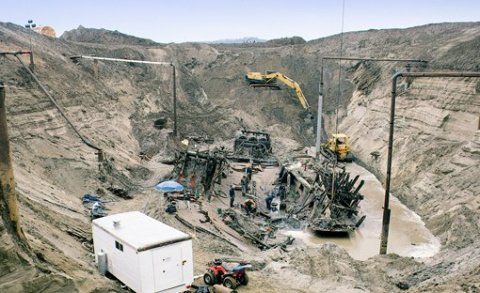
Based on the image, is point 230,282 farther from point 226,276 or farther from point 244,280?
point 244,280

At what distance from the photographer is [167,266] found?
34.0ft

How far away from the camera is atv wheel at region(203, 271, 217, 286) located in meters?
12.0

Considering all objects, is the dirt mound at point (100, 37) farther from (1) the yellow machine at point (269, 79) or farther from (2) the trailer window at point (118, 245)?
(2) the trailer window at point (118, 245)

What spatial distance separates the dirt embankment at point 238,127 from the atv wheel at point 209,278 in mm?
1529

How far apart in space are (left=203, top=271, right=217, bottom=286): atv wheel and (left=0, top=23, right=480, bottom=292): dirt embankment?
153cm

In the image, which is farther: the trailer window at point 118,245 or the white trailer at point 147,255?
the trailer window at point 118,245

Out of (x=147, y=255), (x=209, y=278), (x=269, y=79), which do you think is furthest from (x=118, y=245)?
(x=269, y=79)

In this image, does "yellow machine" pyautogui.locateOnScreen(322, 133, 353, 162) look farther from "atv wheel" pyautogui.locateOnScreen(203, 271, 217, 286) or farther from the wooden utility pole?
the wooden utility pole

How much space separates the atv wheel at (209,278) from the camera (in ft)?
39.3

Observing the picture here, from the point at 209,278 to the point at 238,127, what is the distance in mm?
29429

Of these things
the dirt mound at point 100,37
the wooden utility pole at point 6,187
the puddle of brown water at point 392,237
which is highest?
the dirt mound at point 100,37

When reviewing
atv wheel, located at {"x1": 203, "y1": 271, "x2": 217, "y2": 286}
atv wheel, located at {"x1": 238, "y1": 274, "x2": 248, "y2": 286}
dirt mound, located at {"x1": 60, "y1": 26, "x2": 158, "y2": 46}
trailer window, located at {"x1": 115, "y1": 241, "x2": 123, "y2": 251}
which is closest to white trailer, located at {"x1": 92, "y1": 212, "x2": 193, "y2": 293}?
trailer window, located at {"x1": 115, "y1": 241, "x2": 123, "y2": 251}

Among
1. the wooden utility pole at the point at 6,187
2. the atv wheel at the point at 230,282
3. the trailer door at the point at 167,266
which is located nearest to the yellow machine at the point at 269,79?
the atv wheel at the point at 230,282

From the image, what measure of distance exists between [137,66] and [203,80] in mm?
10812
